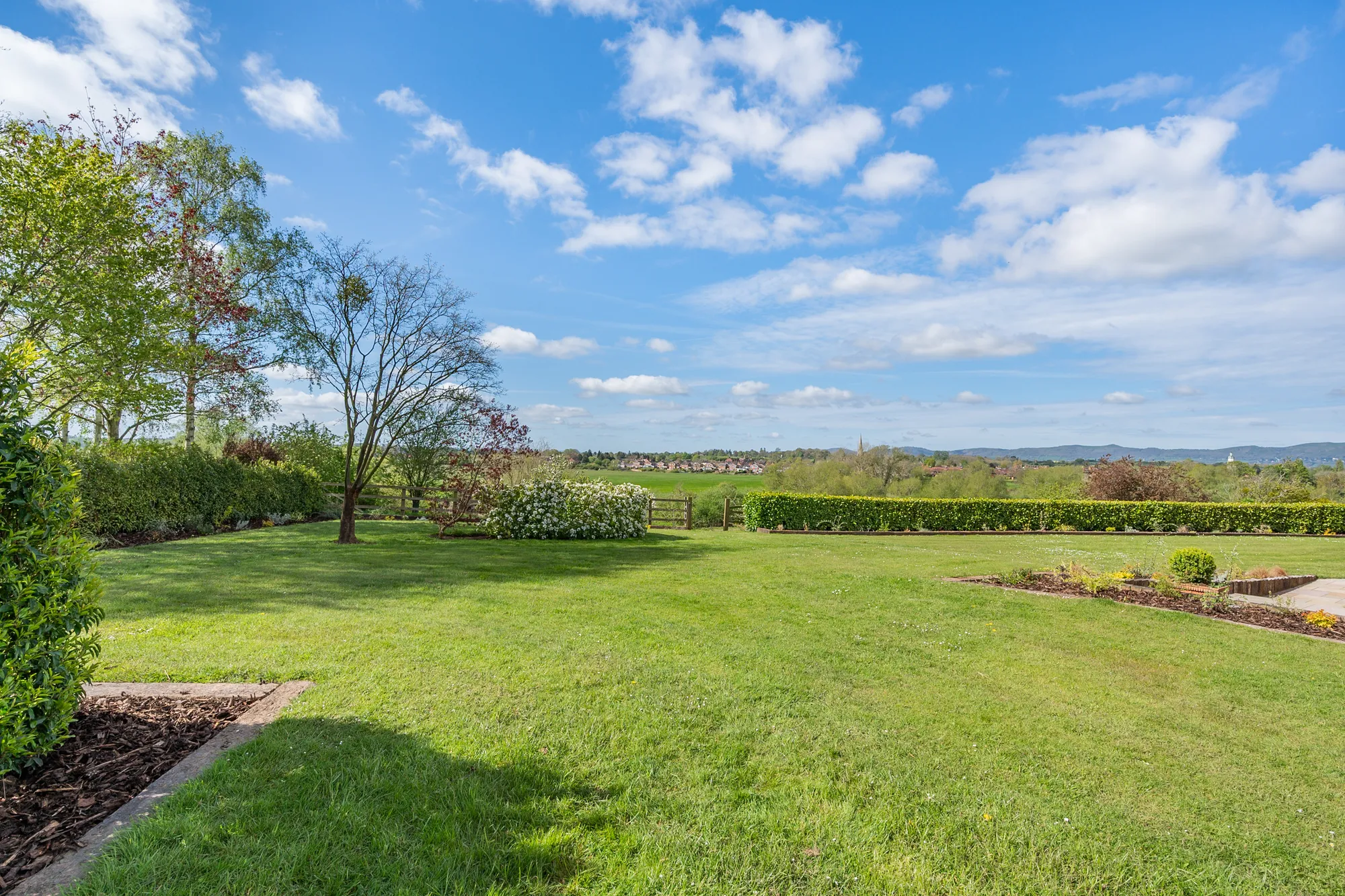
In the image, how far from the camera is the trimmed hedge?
20922mm

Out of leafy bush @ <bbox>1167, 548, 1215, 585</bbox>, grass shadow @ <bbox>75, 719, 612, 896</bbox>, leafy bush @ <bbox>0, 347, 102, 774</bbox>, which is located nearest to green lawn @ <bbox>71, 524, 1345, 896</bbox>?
grass shadow @ <bbox>75, 719, 612, 896</bbox>

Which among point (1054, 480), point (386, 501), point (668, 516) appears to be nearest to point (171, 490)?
point (386, 501)

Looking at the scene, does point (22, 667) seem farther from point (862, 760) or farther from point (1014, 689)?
point (1014, 689)

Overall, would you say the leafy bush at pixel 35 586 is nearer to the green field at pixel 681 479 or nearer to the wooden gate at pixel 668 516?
the wooden gate at pixel 668 516

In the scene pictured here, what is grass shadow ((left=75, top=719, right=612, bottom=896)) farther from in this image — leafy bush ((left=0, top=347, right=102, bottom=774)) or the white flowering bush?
the white flowering bush

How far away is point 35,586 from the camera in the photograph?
2.85 m

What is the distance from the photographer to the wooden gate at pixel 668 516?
776 inches

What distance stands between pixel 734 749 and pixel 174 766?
9.40 feet

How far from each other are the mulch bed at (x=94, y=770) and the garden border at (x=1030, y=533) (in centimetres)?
1651

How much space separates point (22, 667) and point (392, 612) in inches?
145

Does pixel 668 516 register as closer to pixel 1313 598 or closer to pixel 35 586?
pixel 1313 598

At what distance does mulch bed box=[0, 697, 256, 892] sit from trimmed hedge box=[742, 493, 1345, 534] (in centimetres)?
1775

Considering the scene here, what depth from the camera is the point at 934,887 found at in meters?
2.49

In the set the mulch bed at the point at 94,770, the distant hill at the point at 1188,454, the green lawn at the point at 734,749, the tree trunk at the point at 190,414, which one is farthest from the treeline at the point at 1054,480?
the mulch bed at the point at 94,770
